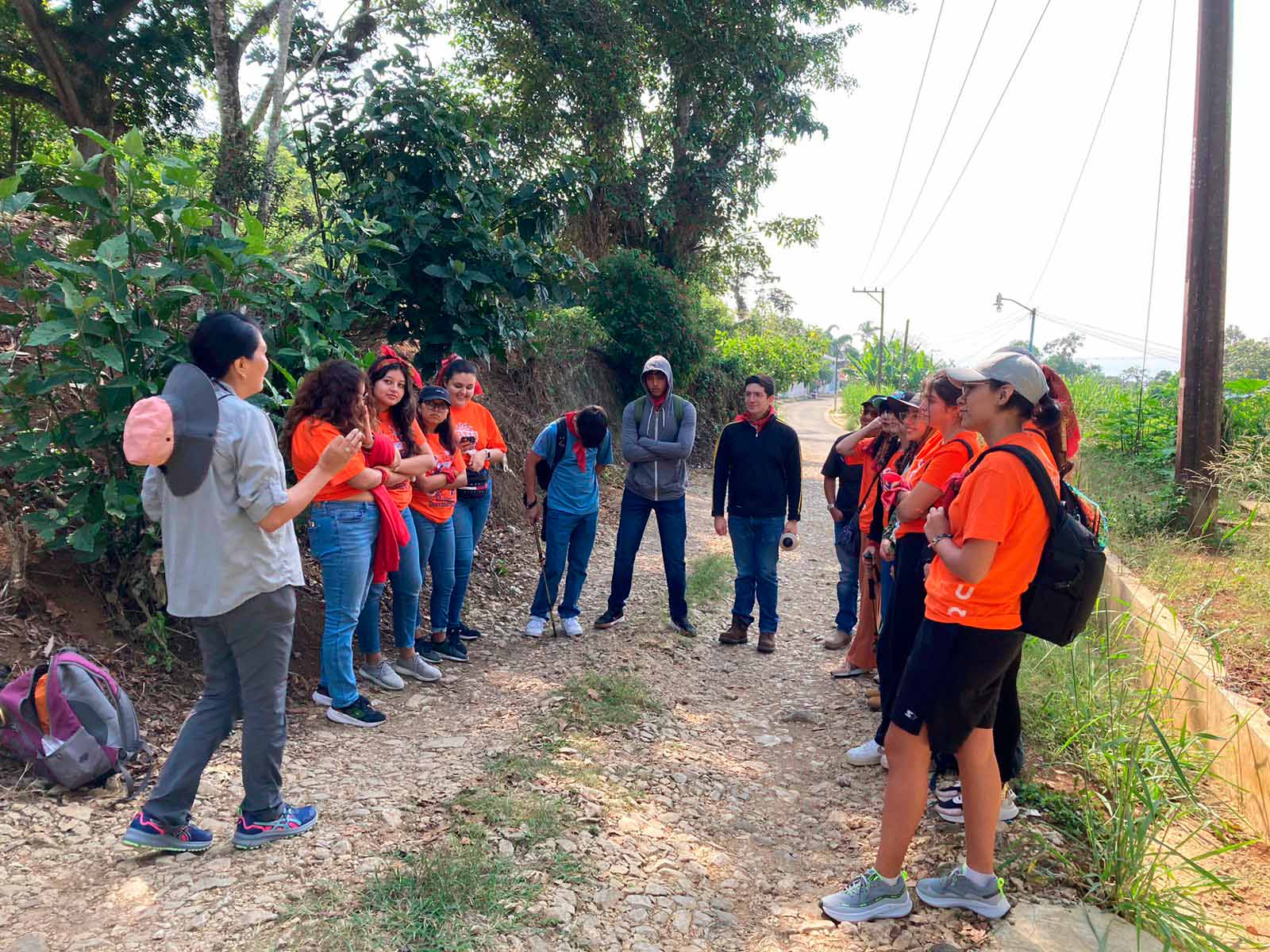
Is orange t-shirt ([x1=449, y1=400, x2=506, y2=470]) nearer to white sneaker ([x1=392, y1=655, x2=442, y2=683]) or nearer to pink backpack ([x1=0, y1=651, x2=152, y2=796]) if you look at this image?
white sneaker ([x1=392, y1=655, x2=442, y2=683])

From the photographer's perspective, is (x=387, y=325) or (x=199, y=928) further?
(x=387, y=325)

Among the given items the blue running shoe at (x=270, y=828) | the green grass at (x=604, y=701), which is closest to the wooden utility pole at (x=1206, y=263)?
the green grass at (x=604, y=701)

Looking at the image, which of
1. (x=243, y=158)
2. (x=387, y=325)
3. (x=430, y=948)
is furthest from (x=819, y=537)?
(x=430, y=948)

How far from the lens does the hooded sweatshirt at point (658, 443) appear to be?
5.99 meters

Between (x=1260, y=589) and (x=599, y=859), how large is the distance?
4776mm

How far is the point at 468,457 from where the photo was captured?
531 centimetres

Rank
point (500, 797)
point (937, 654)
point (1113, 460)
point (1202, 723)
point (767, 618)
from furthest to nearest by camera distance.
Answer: point (1113, 460) → point (767, 618) → point (1202, 723) → point (500, 797) → point (937, 654)

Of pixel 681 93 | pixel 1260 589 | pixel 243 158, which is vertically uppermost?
pixel 681 93

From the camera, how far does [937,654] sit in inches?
106

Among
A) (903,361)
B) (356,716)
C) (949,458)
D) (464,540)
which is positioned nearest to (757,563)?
(464,540)

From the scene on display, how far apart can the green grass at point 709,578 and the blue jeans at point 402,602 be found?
2.96 metres

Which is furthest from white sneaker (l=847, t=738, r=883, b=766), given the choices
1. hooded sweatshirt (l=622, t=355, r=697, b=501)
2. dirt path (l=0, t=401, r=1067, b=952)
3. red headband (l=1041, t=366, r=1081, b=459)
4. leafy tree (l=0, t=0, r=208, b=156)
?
leafy tree (l=0, t=0, r=208, b=156)

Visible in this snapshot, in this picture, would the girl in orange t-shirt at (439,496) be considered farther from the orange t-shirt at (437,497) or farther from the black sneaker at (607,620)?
the black sneaker at (607,620)

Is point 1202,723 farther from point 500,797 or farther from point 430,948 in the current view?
point 430,948
